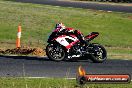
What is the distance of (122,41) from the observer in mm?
27797

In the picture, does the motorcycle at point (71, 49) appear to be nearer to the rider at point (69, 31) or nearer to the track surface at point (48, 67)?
the rider at point (69, 31)

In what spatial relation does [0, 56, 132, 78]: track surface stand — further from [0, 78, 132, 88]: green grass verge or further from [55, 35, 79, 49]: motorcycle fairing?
[0, 78, 132, 88]: green grass verge

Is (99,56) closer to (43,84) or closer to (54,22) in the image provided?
(43,84)

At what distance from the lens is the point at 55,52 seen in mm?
16953

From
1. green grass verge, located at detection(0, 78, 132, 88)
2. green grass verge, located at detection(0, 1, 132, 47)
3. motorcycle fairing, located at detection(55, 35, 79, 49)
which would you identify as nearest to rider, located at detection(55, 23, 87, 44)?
motorcycle fairing, located at detection(55, 35, 79, 49)

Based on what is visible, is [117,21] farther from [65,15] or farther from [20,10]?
[20,10]

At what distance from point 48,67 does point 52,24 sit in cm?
1632

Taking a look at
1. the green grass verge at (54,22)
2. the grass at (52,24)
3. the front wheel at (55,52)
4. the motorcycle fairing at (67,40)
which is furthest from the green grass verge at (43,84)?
the green grass verge at (54,22)

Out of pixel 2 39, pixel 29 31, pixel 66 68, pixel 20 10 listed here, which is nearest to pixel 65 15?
pixel 20 10

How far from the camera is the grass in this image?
26625 millimetres

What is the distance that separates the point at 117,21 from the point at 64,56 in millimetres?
18289

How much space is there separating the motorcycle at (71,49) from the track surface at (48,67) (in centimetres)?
28

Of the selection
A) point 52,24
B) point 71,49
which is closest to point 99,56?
point 71,49

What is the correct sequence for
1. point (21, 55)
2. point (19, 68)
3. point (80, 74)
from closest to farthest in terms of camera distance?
point (80, 74) → point (19, 68) → point (21, 55)
